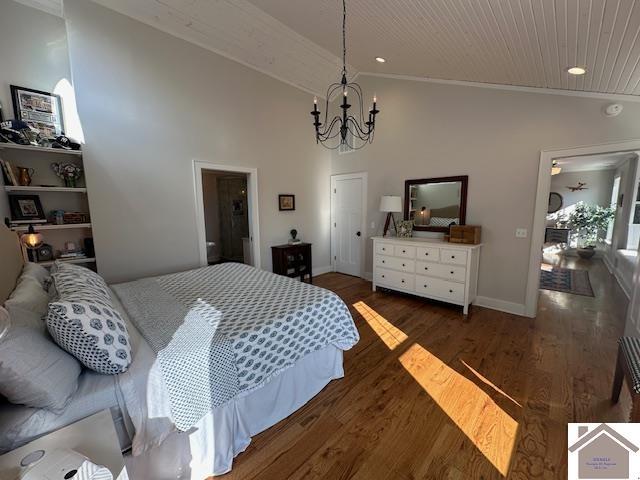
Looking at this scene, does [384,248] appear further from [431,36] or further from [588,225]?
[588,225]

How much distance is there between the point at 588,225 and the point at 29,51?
34.3 ft

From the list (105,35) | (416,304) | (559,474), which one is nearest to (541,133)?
(416,304)

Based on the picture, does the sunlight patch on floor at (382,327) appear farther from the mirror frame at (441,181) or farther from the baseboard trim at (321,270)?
the baseboard trim at (321,270)

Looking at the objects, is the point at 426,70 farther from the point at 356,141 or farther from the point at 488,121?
the point at 356,141

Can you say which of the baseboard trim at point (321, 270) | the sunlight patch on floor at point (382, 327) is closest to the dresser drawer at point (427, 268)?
the sunlight patch on floor at point (382, 327)

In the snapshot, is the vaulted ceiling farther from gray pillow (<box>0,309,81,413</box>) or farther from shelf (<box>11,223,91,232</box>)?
gray pillow (<box>0,309,81,413</box>)

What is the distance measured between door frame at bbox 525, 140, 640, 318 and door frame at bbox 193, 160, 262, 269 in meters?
3.72

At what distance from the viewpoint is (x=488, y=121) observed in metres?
3.40

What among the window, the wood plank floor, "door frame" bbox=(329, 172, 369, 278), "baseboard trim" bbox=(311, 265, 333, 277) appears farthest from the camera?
the window

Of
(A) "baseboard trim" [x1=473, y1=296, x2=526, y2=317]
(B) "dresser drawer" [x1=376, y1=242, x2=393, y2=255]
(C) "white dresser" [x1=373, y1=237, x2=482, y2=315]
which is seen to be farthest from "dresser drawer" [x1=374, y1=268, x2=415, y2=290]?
(A) "baseboard trim" [x1=473, y1=296, x2=526, y2=317]

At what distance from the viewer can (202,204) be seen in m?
3.63

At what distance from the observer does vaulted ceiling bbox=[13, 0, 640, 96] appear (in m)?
1.75

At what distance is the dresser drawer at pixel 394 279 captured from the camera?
3.86 m

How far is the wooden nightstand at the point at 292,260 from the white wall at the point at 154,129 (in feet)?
0.92
